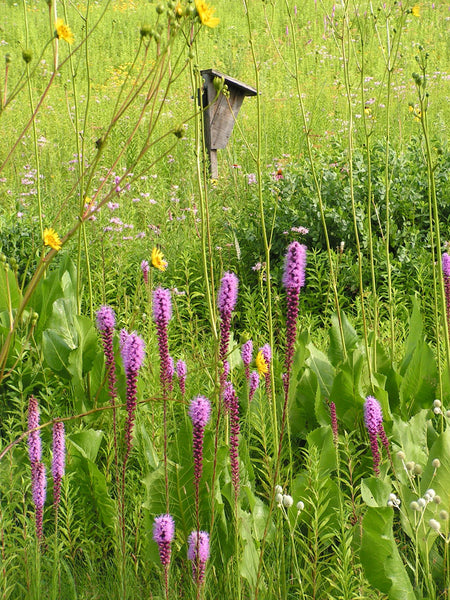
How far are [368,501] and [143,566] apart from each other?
1.96ft

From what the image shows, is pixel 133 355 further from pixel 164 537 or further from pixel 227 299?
pixel 164 537

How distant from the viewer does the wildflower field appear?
1343mm

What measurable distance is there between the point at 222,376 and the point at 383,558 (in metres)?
0.53

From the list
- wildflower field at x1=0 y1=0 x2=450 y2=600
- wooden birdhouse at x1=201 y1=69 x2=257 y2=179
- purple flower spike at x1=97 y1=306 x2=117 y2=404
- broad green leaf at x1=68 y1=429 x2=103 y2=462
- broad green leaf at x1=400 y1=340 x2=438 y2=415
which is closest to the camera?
wildflower field at x1=0 y1=0 x2=450 y2=600

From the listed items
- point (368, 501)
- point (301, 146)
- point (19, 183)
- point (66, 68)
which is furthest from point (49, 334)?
point (66, 68)

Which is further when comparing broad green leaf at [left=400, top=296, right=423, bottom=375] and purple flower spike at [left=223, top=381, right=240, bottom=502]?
broad green leaf at [left=400, top=296, right=423, bottom=375]

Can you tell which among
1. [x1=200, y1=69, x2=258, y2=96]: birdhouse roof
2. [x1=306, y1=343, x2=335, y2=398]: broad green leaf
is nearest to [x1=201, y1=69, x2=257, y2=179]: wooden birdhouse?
[x1=200, y1=69, x2=258, y2=96]: birdhouse roof

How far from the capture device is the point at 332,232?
12.7ft

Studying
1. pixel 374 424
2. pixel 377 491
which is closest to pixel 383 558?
pixel 377 491

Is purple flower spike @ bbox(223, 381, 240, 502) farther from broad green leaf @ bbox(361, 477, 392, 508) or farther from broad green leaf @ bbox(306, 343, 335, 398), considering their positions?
broad green leaf @ bbox(306, 343, 335, 398)

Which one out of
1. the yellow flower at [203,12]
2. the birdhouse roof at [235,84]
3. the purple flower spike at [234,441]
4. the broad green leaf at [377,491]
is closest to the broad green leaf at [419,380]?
the broad green leaf at [377,491]

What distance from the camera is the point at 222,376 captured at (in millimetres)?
1438

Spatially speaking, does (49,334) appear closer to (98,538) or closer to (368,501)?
(98,538)

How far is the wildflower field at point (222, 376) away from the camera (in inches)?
52.9
